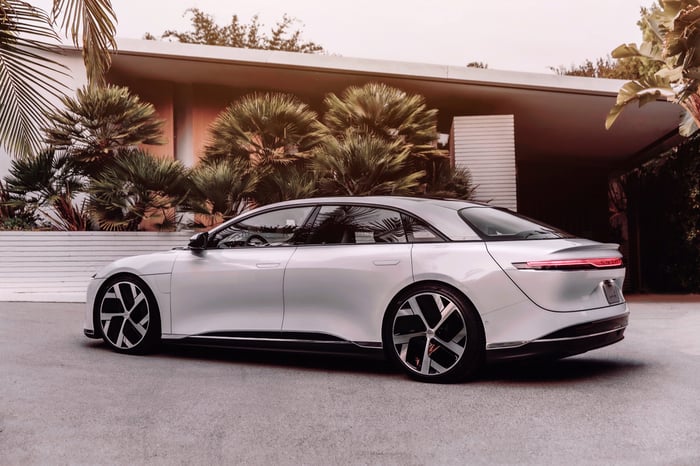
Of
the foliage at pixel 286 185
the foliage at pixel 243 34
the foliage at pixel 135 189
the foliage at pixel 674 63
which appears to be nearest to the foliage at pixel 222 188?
the foliage at pixel 286 185

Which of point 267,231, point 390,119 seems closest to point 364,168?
point 390,119

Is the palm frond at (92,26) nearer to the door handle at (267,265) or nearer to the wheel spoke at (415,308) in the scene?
Answer: the door handle at (267,265)

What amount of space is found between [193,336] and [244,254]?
86 cm

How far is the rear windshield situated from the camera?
580 centimetres

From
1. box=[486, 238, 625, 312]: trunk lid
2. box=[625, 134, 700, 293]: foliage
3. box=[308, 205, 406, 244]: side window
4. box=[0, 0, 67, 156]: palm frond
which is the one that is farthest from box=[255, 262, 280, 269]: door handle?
box=[625, 134, 700, 293]: foliage

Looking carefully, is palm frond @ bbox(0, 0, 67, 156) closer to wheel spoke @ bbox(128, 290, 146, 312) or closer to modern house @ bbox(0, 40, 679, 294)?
wheel spoke @ bbox(128, 290, 146, 312)

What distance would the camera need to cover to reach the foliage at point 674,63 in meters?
12.7

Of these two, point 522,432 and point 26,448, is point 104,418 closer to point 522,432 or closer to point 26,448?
point 26,448

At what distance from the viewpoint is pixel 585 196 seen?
85.0 feet

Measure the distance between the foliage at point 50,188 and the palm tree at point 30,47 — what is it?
5.97m

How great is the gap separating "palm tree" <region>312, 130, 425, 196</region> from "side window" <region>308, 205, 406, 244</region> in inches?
229

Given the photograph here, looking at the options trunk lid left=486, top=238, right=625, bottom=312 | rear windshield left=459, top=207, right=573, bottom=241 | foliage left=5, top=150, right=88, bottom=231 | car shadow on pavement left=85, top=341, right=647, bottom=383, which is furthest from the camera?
foliage left=5, top=150, right=88, bottom=231

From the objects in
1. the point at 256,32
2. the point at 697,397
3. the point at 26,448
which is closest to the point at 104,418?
the point at 26,448

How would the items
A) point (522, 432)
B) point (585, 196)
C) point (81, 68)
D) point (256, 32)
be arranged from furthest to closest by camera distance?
1. point (256, 32)
2. point (585, 196)
3. point (81, 68)
4. point (522, 432)
